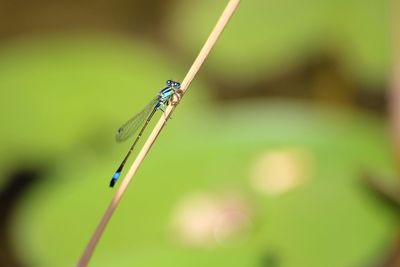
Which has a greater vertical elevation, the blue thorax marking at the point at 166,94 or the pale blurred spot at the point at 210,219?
the blue thorax marking at the point at 166,94

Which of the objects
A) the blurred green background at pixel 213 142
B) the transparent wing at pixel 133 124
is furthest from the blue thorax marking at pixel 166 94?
the blurred green background at pixel 213 142

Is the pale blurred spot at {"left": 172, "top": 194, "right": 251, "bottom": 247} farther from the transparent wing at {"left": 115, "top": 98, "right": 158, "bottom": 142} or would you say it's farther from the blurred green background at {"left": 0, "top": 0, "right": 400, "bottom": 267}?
the transparent wing at {"left": 115, "top": 98, "right": 158, "bottom": 142}

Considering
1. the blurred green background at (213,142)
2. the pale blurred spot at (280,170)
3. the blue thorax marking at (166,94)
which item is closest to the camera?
the blue thorax marking at (166,94)

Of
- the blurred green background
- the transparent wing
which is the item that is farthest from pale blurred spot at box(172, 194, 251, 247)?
the transparent wing

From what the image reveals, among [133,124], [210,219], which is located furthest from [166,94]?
[210,219]

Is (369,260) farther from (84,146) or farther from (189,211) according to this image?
(84,146)

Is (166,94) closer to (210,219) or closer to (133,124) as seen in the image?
(133,124)

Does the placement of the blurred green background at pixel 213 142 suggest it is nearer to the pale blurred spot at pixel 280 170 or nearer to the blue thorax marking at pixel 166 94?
the pale blurred spot at pixel 280 170

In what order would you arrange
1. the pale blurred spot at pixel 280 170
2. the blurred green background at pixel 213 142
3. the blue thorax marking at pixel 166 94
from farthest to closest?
the pale blurred spot at pixel 280 170, the blurred green background at pixel 213 142, the blue thorax marking at pixel 166 94
